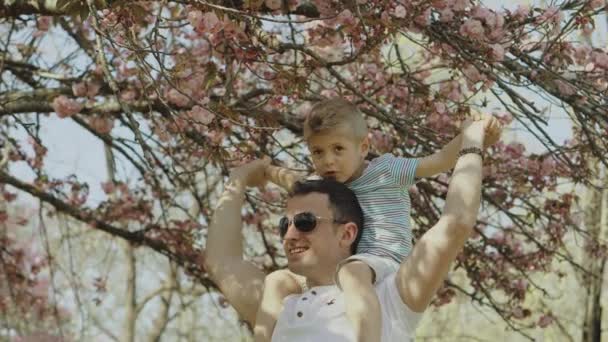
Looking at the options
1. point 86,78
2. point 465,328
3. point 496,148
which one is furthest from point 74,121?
point 465,328

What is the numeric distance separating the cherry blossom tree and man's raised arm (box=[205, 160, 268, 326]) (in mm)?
200

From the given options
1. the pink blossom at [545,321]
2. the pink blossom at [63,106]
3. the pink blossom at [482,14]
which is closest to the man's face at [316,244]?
the pink blossom at [482,14]

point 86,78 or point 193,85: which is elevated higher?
point 86,78

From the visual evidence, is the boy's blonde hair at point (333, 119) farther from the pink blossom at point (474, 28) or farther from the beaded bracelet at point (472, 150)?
the pink blossom at point (474, 28)

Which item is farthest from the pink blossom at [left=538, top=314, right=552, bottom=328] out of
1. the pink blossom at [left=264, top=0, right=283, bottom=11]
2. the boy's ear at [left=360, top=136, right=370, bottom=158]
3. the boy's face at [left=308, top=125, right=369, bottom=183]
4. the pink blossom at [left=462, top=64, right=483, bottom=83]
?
the boy's face at [left=308, top=125, right=369, bottom=183]

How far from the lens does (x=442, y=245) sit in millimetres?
2408

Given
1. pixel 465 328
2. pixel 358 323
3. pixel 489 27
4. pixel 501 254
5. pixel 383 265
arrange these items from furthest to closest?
pixel 465 328
pixel 501 254
pixel 489 27
pixel 383 265
pixel 358 323

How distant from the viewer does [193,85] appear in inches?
154

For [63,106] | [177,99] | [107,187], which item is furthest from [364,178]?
[107,187]

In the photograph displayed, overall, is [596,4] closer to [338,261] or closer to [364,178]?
[364,178]

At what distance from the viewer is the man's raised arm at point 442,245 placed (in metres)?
2.42

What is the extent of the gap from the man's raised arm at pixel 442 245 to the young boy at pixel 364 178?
11cm

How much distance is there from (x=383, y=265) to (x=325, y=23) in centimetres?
199

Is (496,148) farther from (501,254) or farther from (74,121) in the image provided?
(74,121)
